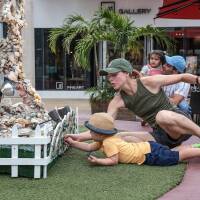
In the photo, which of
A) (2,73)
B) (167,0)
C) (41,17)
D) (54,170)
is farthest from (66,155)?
(41,17)

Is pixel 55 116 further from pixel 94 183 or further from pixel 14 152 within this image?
pixel 94 183

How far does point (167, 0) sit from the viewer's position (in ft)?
39.0

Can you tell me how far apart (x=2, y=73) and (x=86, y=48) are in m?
6.36

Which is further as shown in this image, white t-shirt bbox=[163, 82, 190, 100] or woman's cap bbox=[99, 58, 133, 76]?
white t-shirt bbox=[163, 82, 190, 100]

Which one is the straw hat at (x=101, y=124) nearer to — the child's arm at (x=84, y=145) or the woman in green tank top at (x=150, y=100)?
the woman in green tank top at (x=150, y=100)

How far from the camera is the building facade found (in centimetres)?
1848

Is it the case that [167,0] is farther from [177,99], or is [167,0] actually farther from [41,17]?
[41,17]

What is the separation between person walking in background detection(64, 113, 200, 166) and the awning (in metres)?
5.01

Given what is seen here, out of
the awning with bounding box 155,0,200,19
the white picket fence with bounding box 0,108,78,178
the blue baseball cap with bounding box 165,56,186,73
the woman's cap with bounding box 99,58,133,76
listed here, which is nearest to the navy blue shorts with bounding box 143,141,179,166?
the woman's cap with bounding box 99,58,133,76

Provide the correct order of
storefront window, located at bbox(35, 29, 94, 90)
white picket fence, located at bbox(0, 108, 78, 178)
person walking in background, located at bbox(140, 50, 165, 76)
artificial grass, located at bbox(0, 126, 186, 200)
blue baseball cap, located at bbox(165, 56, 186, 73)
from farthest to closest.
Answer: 1. storefront window, located at bbox(35, 29, 94, 90)
2. person walking in background, located at bbox(140, 50, 165, 76)
3. blue baseball cap, located at bbox(165, 56, 186, 73)
4. white picket fence, located at bbox(0, 108, 78, 178)
5. artificial grass, located at bbox(0, 126, 186, 200)

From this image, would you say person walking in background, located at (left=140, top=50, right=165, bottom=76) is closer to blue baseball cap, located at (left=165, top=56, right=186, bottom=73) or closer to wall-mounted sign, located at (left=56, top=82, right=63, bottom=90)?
blue baseball cap, located at (left=165, top=56, right=186, bottom=73)

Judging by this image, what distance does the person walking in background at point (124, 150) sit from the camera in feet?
19.2

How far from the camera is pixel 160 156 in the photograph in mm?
5949

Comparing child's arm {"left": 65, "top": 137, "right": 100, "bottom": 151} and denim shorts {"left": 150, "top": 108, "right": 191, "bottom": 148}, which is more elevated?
denim shorts {"left": 150, "top": 108, "right": 191, "bottom": 148}
